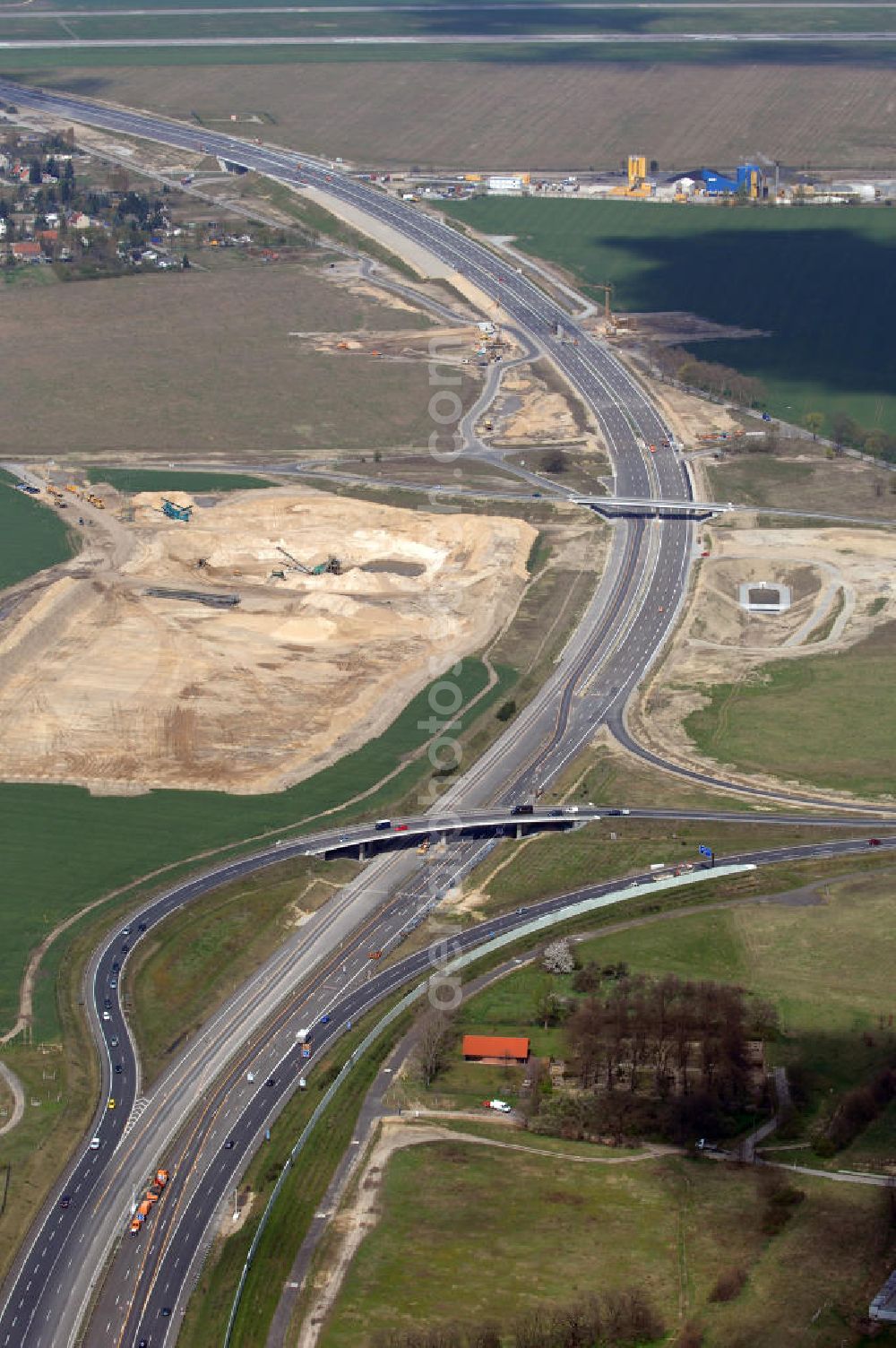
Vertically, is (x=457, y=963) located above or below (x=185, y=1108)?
above

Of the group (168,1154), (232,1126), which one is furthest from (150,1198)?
(232,1126)

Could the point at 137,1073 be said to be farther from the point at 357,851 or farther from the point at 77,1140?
the point at 357,851

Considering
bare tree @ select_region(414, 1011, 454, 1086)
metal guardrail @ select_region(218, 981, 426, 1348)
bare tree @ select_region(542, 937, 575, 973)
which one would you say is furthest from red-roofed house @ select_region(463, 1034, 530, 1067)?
bare tree @ select_region(542, 937, 575, 973)

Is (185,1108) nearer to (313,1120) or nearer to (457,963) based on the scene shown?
(313,1120)

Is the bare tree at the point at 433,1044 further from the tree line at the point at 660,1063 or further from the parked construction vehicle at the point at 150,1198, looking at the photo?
the parked construction vehicle at the point at 150,1198

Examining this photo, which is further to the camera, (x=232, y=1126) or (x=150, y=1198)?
(x=232, y=1126)

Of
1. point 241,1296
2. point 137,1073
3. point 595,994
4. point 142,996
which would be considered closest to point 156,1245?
point 241,1296

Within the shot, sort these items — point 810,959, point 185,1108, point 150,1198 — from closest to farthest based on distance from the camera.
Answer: point 150,1198
point 185,1108
point 810,959
